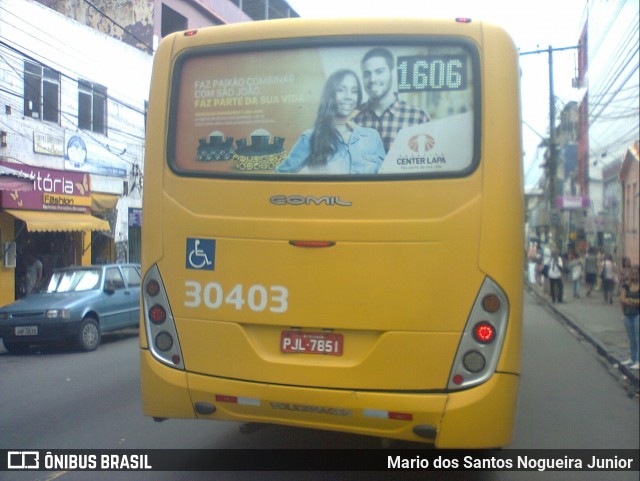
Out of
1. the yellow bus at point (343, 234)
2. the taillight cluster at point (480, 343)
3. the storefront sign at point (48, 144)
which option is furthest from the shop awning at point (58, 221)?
the taillight cluster at point (480, 343)

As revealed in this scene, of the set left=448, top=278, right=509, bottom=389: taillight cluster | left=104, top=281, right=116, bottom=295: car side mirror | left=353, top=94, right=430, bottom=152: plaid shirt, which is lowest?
left=104, top=281, right=116, bottom=295: car side mirror

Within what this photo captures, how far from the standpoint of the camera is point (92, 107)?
2209 centimetres

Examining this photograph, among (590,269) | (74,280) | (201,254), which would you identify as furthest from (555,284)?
(201,254)

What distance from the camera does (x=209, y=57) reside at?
16.6 ft

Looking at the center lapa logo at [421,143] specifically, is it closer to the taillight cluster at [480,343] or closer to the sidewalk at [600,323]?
the taillight cluster at [480,343]

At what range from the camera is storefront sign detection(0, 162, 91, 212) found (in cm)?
1888

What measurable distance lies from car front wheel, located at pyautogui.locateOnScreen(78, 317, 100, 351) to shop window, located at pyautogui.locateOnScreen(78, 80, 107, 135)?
10.2m

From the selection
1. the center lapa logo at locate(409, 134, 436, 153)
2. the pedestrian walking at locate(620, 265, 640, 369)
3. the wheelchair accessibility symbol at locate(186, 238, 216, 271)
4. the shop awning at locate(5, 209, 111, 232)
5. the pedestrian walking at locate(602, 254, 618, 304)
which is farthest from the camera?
the pedestrian walking at locate(602, 254, 618, 304)

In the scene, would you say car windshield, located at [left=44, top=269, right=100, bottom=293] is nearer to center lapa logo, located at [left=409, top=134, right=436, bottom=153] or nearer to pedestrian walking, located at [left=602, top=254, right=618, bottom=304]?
center lapa logo, located at [left=409, top=134, right=436, bottom=153]

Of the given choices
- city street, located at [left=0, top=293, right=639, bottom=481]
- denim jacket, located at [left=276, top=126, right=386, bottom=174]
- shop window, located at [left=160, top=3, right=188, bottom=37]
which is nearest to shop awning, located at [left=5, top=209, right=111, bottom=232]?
city street, located at [left=0, top=293, right=639, bottom=481]

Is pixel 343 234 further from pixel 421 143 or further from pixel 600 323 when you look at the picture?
pixel 600 323

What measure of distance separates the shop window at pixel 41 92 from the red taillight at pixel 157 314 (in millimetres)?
15630

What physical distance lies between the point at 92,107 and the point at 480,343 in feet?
65.5

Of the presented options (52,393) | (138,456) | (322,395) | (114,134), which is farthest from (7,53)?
(322,395)
